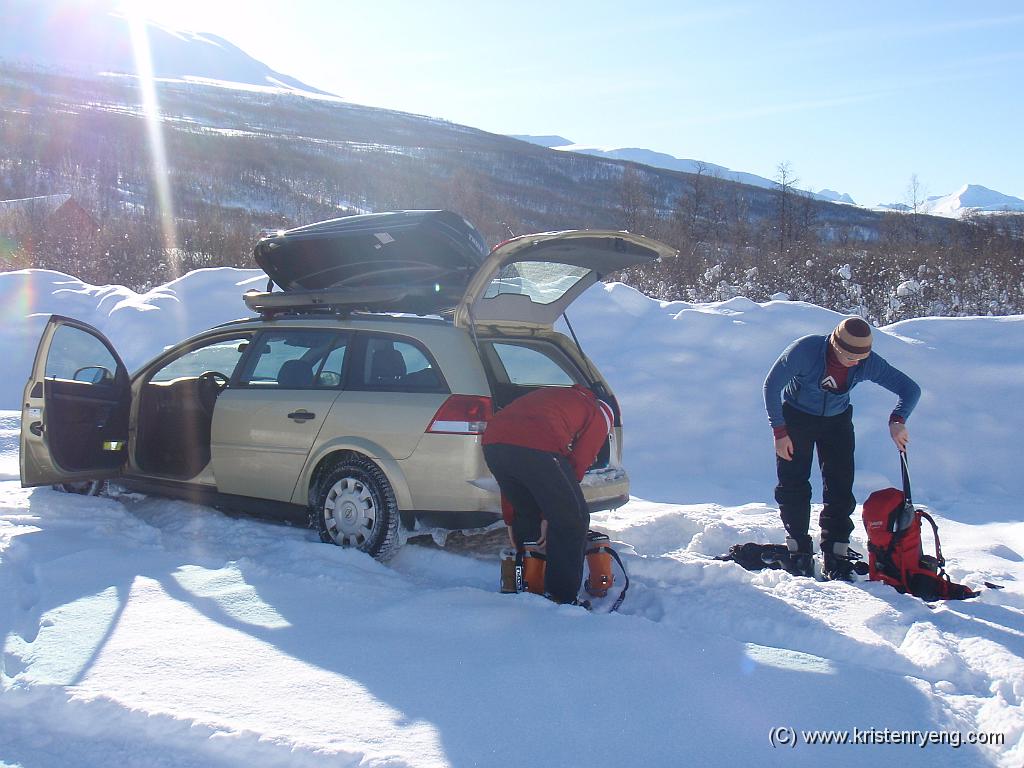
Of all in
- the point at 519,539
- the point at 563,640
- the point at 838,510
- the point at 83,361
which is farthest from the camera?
the point at 83,361

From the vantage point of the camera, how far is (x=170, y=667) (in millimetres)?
3324

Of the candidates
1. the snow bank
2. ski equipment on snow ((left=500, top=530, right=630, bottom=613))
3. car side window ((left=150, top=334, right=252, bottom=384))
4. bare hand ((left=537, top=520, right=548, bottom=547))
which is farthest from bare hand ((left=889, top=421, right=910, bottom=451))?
car side window ((left=150, top=334, right=252, bottom=384))

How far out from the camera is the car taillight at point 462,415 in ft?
15.6

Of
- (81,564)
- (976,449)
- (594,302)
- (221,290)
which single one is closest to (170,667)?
(81,564)

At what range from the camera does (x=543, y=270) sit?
17.6 ft

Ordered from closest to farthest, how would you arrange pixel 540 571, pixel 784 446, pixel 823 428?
pixel 540 571, pixel 784 446, pixel 823 428

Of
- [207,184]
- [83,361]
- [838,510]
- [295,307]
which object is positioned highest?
[207,184]

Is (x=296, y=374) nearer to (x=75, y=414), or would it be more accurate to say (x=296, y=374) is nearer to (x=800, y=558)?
(x=75, y=414)

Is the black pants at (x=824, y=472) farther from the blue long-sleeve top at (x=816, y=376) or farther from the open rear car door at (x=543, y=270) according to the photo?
the open rear car door at (x=543, y=270)

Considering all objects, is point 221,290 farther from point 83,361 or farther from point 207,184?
point 207,184

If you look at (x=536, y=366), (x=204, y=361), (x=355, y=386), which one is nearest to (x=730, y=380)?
(x=536, y=366)

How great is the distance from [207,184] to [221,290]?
119 feet

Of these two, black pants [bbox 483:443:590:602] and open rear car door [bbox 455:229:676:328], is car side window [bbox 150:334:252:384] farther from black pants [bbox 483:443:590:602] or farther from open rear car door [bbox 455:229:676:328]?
black pants [bbox 483:443:590:602]

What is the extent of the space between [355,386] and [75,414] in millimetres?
2059
